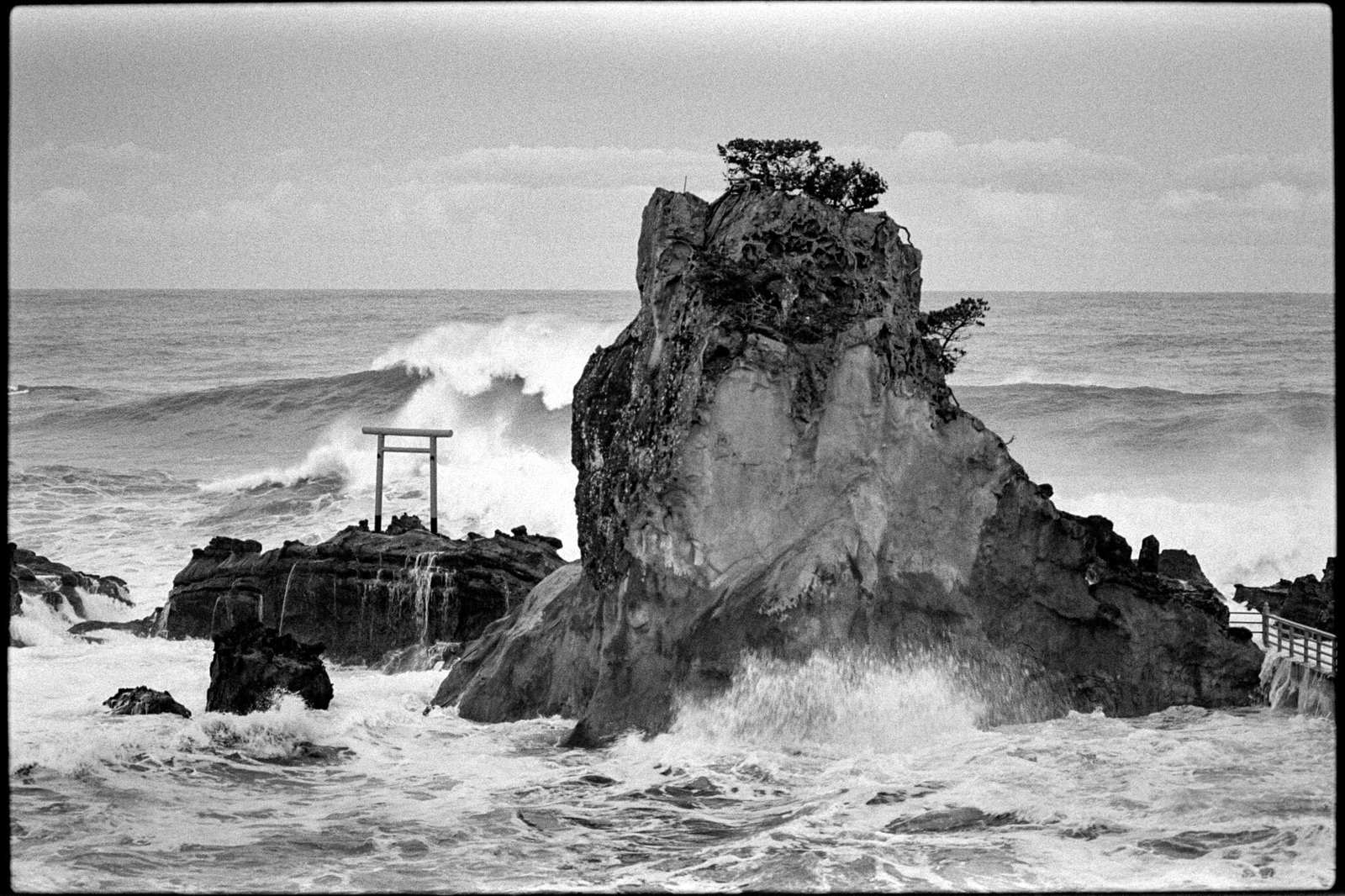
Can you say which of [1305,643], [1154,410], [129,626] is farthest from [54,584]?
[1154,410]

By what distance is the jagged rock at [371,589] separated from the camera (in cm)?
2197

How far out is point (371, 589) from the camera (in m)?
22.2

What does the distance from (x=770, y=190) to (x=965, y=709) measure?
17.0ft

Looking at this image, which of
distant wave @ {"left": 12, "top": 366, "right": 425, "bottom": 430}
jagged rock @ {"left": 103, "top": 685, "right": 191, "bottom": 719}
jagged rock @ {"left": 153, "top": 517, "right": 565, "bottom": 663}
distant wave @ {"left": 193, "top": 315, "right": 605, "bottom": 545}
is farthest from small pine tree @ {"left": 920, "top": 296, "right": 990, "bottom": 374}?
distant wave @ {"left": 12, "top": 366, "right": 425, "bottom": 430}

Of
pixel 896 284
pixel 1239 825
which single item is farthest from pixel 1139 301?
pixel 1239 825

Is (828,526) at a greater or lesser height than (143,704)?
greater

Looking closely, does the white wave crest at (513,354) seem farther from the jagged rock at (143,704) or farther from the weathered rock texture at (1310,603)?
the jagged rock at (143,704)

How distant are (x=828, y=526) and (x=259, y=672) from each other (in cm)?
579

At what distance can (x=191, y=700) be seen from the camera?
1950cm

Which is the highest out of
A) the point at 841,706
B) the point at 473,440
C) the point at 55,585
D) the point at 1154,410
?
the point at 1154,410

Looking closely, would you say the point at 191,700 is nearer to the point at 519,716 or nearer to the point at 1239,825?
the point at 519,716

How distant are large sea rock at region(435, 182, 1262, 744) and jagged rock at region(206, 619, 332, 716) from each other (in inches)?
110

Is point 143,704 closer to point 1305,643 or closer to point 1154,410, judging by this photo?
point 1305,643

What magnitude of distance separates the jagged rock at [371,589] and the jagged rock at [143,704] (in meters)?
3.82
